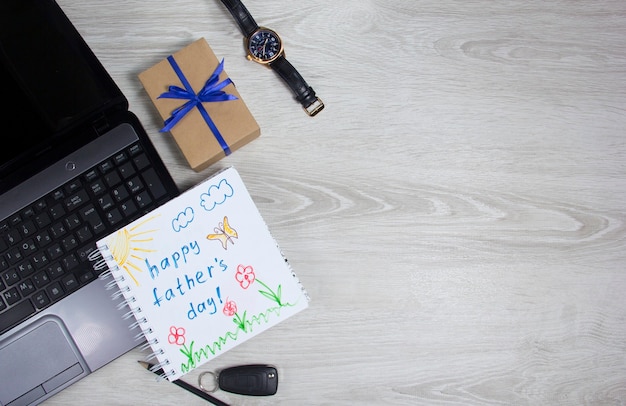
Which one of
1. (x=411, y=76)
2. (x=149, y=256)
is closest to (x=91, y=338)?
(x=149, y=256)

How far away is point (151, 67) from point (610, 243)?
613mm

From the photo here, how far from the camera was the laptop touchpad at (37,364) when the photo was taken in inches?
25.8

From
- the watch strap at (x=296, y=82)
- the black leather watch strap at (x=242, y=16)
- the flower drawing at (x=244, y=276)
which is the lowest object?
the flower drawing at (x=244, y=276)

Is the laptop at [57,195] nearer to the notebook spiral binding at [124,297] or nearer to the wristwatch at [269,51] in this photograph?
the notebook spiral binding at [124,297]

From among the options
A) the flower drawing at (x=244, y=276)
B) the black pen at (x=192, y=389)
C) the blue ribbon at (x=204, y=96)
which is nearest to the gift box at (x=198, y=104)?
the blue ribbon at (x=204, y=96)

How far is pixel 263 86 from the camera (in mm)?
703

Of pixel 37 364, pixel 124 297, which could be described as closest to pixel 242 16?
pixel 124 297

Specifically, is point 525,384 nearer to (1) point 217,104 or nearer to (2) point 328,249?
(2) point 328,249

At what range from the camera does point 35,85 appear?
0.64 m

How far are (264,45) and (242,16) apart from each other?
4 cm

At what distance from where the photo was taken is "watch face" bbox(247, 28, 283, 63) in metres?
0.68

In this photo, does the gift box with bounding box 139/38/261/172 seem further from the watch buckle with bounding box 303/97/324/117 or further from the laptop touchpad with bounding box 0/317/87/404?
the laptop touchpad with bounding box 0/317/87/404

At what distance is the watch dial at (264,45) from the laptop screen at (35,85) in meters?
0.17

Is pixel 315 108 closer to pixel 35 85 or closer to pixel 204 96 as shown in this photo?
pixel 204 96
